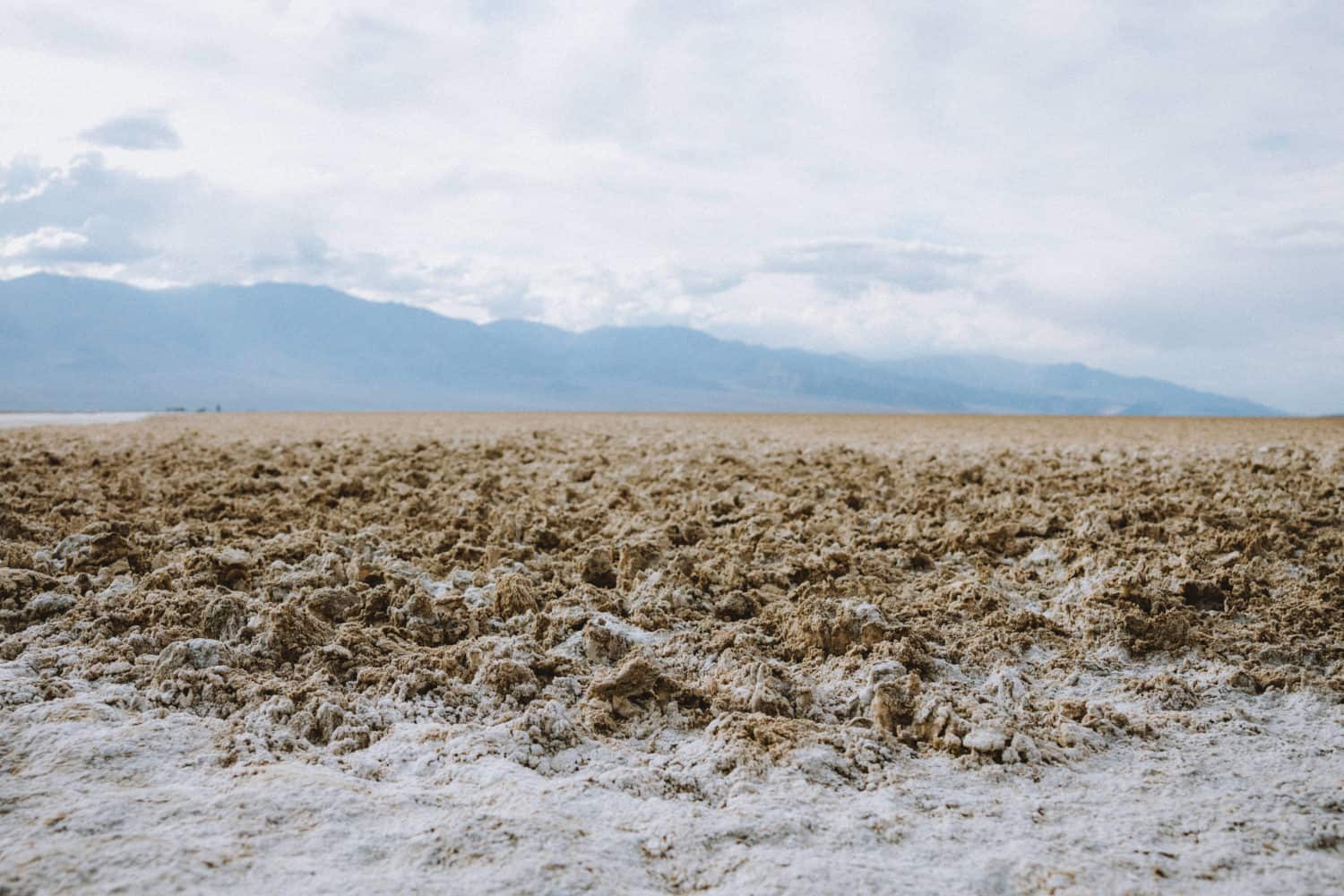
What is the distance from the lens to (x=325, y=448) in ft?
39.5

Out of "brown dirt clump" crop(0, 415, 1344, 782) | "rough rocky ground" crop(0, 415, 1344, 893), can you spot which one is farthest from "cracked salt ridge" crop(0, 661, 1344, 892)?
"brown dirt clump" crop(0, 415, 1344, 782)

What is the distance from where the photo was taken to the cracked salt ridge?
2674 mm

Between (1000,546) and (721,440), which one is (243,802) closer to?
(1000,546)

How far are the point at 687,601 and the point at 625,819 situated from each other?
2.19m

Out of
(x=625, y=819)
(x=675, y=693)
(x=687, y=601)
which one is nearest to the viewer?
(x=625, y=819)

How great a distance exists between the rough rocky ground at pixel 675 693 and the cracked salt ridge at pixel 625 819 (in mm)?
14

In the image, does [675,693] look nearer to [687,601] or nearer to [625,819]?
[625,819]

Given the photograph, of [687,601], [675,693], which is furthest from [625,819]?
[687,601]

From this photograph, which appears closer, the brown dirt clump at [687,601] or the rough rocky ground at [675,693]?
the rough rocky ground at [675,693]

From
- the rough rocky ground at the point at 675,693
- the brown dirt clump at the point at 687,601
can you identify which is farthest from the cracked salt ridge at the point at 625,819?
the brown dirt clump at the point at 687,601

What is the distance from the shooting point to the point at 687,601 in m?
5.20

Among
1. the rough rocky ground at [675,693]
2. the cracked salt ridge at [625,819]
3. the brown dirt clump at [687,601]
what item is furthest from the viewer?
the brown dirt clump at [687,601]

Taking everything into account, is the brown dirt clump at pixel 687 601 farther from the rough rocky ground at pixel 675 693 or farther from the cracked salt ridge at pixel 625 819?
the cracked salt ridge at pixel 625 819

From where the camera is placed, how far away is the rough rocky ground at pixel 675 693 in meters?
A: 2.81
